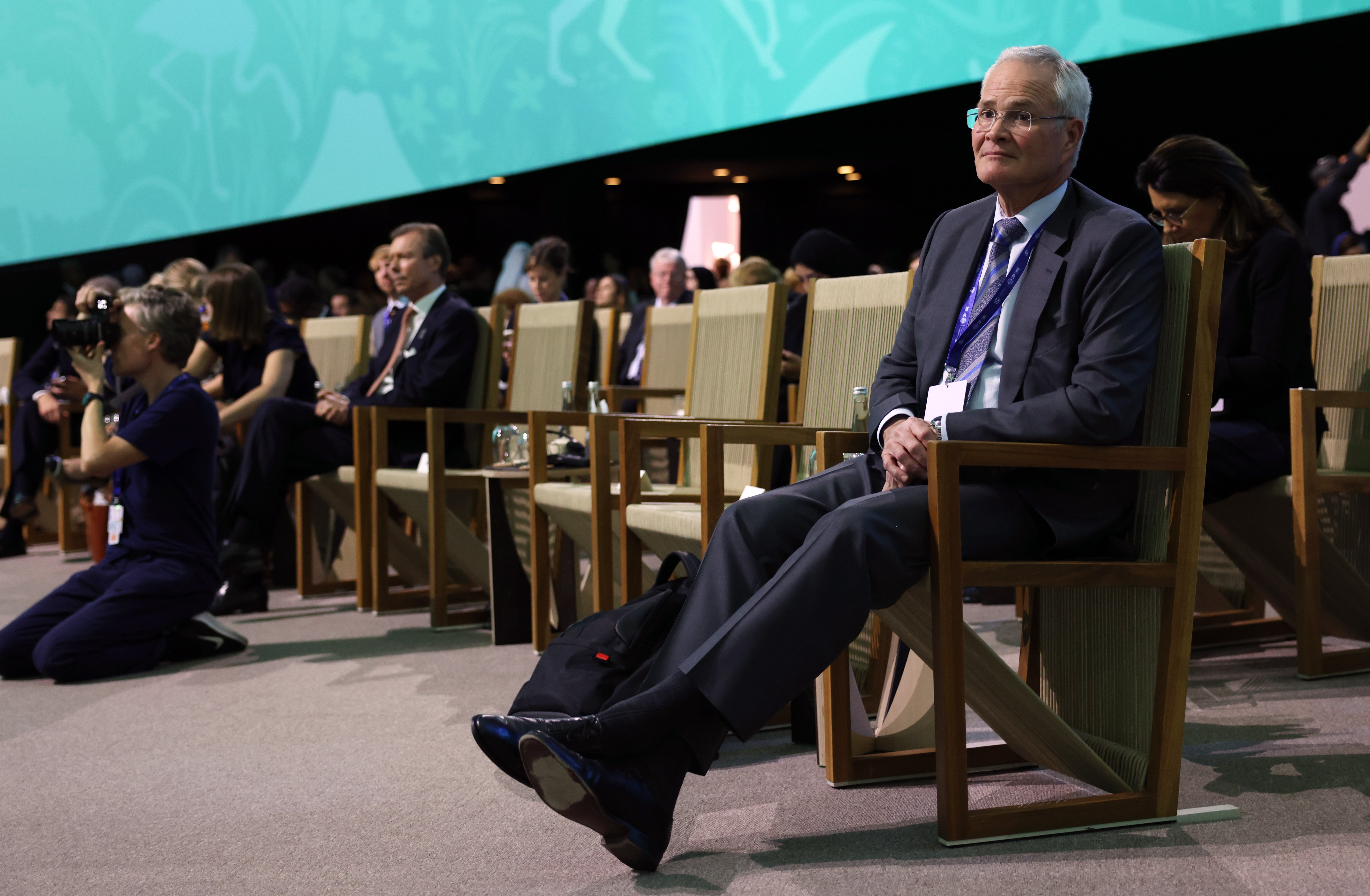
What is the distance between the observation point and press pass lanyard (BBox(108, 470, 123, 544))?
11.2 ft

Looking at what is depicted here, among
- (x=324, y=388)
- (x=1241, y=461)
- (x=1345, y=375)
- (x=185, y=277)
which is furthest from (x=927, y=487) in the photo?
(x=185, y=277)

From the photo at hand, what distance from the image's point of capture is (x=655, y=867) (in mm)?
1722

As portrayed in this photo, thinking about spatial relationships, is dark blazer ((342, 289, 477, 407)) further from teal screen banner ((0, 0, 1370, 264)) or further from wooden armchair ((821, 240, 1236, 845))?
wooden armchair ((821, 240, 1236, 845))

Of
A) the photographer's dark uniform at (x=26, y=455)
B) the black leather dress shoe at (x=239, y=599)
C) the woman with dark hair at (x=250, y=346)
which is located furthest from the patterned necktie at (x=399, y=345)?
the photographer's dark uniform at (x=26, y=455)

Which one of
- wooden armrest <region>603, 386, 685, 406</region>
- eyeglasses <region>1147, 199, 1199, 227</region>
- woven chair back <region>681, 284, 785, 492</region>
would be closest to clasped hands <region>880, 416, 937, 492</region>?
woven chair back <region>681, 284, 785, 492</region>

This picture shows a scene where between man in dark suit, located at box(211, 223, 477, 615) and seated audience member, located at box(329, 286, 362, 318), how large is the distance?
12.1 ft

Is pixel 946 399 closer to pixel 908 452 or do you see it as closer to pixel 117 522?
pixel 908 452

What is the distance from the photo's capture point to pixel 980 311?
6.64 feet

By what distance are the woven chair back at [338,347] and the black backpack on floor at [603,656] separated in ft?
10.3

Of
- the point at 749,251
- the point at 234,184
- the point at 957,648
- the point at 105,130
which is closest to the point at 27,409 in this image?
the point at 234,184

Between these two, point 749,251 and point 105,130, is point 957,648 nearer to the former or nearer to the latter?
point 749,251

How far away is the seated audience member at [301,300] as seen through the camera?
6.16 metres

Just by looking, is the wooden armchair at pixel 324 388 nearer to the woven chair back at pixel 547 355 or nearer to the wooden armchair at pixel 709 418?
the woven chair back at pixel 547 355

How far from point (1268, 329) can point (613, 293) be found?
5058 mm
